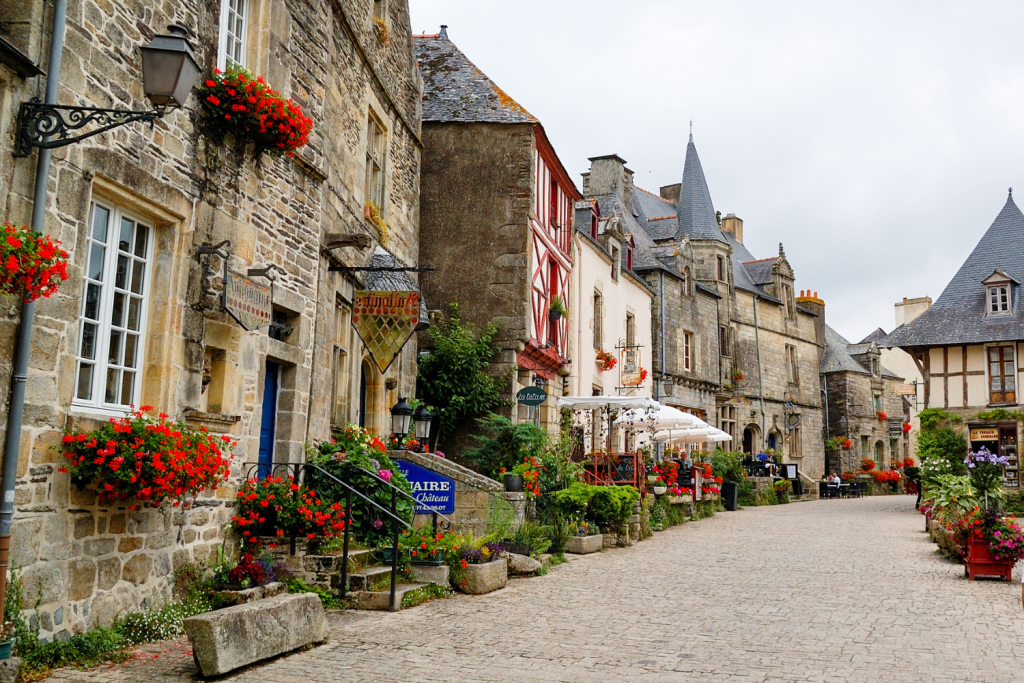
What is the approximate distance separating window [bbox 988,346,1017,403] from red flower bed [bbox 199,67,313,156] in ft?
71.7

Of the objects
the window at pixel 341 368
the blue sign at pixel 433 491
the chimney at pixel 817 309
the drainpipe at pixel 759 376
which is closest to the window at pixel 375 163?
the window at pixel 341 368

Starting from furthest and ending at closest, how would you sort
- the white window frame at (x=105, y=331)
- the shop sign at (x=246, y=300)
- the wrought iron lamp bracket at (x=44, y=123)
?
the shop sign at (x=246, y=300) → the white window frame at (x=105, y=331) → the wrought iron lamp bracket at (x=44, y=123)

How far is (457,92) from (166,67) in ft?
38.3

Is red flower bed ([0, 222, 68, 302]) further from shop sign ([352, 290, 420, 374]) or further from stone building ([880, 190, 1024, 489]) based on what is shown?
stone building ([880, 190, 1024, 489])

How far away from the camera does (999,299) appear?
24.4m

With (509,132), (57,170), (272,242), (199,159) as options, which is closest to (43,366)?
(57,170)

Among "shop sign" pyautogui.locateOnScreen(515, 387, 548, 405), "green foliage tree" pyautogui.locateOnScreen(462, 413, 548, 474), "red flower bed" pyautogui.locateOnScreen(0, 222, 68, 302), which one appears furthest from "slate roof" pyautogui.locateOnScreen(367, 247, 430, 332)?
"red flower bed" pyautogui.locateOnScreen(0, 222, 68, 302)

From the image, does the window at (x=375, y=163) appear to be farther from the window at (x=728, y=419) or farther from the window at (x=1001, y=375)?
the window at (x=728, y=419)

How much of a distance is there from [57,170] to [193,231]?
154 centimetres

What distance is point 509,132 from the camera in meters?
15.9

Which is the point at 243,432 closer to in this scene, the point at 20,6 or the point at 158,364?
the point at 158,364

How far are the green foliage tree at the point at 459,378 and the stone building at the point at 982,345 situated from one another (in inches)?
563

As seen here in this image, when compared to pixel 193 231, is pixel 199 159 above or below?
above

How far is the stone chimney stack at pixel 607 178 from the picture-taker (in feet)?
95.5
